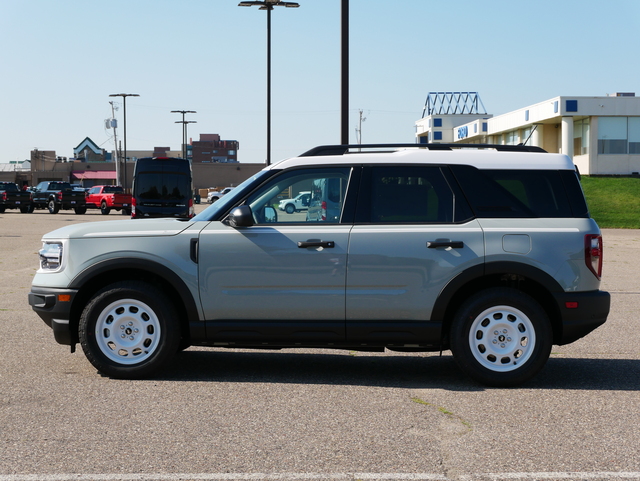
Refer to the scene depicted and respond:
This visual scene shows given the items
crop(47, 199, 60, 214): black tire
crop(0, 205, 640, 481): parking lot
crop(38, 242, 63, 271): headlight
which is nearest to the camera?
crop(0, 205, 640, 481): parking lot

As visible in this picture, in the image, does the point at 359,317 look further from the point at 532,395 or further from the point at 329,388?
the point at 532,395

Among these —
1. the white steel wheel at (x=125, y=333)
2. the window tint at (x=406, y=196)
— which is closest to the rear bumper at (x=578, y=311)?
the window tint at (x=406, y=196)

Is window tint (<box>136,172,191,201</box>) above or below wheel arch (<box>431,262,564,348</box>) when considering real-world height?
above

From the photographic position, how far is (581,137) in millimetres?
55469

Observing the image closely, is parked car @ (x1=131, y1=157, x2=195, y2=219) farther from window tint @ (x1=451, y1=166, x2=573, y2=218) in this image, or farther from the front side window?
window tint @ (x1=451, y1=166, x2=573, y2=218)

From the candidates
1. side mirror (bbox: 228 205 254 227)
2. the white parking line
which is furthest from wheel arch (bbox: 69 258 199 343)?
the white parking line

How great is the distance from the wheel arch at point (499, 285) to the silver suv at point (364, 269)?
1 centimetres

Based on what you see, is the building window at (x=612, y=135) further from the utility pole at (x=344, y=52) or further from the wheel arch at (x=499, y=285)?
the wheel arch at (x=499, y=285)

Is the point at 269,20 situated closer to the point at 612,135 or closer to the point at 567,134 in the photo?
the point at 567,134

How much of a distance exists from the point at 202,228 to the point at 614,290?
862 cm

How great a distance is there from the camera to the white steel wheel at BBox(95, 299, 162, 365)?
6.75m

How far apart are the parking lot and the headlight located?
91 cm

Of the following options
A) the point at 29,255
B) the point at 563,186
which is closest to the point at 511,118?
the point at 29,255

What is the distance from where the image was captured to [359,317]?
260 inches
